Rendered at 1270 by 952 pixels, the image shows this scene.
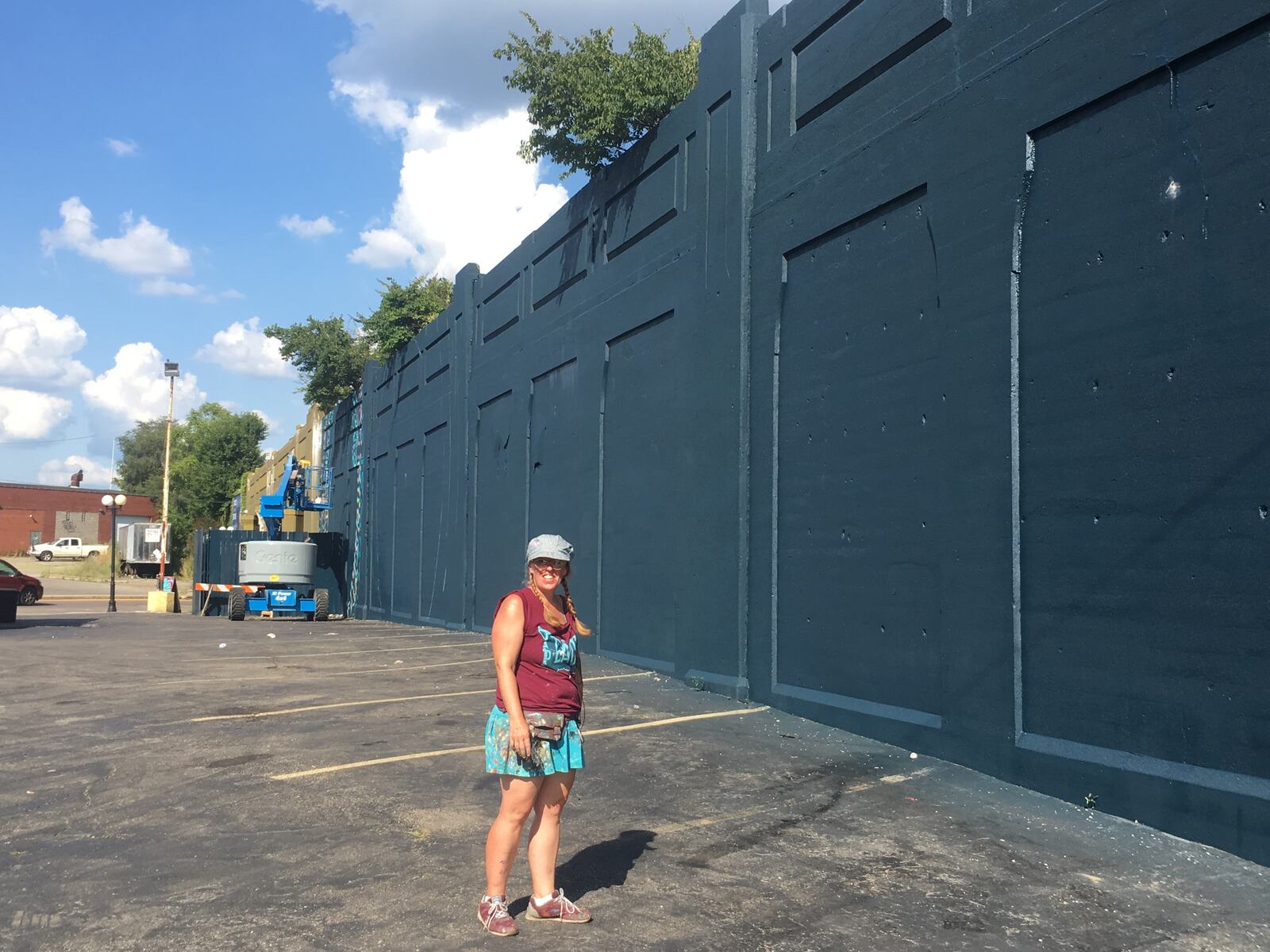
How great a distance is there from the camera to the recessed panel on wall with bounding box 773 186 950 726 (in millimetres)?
8266

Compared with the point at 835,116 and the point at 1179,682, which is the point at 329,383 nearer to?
the point at 835,116

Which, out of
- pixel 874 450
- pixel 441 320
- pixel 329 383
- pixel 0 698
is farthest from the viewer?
pixel 329 383

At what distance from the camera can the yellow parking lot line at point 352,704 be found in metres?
10.4

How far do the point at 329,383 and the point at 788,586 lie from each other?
109 ft

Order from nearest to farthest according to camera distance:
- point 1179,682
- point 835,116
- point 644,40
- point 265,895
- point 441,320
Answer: point 265,895, point 1179,682, point 835,116, point 644,40, point 441,320

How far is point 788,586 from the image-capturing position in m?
10.0

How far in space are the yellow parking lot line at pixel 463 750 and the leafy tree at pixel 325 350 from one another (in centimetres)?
3194

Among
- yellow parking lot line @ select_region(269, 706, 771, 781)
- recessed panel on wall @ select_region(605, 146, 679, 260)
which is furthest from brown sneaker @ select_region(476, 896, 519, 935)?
recessed panel on wall @ select_region(605, 146, 679, 260)

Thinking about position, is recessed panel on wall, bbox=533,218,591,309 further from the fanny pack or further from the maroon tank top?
the fanny pack

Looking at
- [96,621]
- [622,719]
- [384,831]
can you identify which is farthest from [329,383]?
[384,831]

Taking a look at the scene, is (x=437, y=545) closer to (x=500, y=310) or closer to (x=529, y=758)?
(x=500, y=310)

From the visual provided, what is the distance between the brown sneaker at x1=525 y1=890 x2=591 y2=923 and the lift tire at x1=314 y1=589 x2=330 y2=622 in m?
27.2

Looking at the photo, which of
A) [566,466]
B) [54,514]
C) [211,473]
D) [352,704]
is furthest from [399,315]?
[54,514]

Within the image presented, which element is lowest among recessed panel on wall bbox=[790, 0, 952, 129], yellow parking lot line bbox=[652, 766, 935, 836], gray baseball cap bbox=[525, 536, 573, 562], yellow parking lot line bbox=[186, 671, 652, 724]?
yellow parking lot line bbox=[186, 671, 652, 724]
